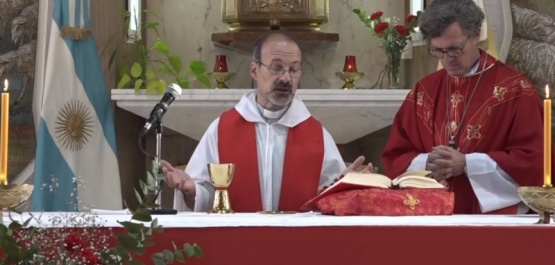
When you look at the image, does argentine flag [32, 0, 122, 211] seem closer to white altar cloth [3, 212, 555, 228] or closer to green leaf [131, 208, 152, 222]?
white altar cloth [3, 212, 555, 228]

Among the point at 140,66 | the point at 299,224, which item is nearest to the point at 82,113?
the point at 140,66

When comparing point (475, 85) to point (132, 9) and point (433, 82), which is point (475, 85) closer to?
point (433, 82)

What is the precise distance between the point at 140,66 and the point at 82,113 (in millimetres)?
473

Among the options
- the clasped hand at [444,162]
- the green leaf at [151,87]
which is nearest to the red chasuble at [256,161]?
the clasped hand at [444,162]

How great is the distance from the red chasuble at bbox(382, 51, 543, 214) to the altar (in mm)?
1385

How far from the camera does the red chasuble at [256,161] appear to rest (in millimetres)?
5039

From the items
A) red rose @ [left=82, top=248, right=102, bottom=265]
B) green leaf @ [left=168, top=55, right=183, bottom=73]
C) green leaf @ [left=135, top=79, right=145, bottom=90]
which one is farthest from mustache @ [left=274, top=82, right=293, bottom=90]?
red rose @ [left=82, top=248, right=102, bottom=265]

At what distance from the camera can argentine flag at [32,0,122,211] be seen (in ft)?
23.4

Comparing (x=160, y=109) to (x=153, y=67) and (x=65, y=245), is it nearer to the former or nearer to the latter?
(x=65, y=245)

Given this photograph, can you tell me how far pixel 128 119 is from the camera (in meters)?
7.87

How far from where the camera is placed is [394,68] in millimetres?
7586

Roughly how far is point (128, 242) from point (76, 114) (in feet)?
15.7

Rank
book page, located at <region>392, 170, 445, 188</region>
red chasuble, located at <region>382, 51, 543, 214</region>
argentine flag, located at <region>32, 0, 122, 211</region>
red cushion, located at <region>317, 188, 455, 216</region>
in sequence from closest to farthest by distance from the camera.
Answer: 1. red cushion, located at <region>317, 188, 455, 216</region>
2. book page, located at <region>392, 170, 445, 188</region>
3. red chasuble, located at <region>382, 51, 543, 214</region>
4. argentine flag, located at <region>32, 0, 122, 211</region>

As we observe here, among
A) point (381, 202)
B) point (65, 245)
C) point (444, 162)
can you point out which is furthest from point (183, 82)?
point (65, 245)
